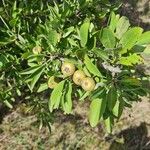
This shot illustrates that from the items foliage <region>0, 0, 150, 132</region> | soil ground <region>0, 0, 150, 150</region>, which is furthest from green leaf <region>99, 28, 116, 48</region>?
soil ground <region>0, 0, 150, 150</region>

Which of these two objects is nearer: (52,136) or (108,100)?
(108,100)

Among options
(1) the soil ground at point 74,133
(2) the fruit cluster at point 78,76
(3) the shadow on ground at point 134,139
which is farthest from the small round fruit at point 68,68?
(3) the shadow on ground at point 134,139

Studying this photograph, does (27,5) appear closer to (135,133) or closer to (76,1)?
(76,1)

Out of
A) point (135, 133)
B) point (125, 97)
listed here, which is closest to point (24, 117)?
point (135, 133)

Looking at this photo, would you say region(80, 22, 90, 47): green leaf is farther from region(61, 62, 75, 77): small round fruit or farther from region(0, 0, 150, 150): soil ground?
region(0, 0, 150, 150): soil ground

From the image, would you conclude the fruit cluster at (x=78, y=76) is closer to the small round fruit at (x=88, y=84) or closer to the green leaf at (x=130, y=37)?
the small round fruit at (x=88, y=84)

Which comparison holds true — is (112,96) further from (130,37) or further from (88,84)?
(130,37)
